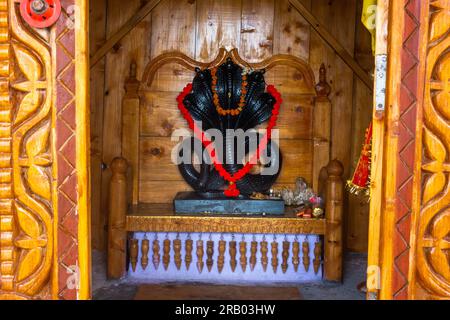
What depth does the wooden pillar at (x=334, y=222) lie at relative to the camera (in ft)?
14.7

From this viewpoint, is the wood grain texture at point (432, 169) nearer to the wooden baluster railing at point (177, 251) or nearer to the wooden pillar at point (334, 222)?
the wooden pillar at point (334, 222)

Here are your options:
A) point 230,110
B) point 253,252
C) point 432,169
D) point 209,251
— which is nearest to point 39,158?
point 432,169

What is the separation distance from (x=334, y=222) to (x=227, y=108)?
54.3 inches

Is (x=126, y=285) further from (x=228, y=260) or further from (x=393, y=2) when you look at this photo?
(x=393, y=2)

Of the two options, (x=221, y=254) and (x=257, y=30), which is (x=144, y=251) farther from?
(x=257, y=30)

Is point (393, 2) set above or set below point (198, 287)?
above

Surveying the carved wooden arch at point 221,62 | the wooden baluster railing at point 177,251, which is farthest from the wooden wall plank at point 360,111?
the wooden baluster railing at point 177,251

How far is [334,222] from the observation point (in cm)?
449

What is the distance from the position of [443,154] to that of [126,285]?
9.23 ft

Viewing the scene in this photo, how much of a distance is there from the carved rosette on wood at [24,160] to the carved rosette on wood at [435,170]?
1.70 meters

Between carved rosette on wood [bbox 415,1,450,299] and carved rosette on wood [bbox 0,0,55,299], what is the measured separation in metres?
1.70

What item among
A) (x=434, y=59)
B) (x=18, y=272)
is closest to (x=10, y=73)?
(x=18, y=272)

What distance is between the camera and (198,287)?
441cm
